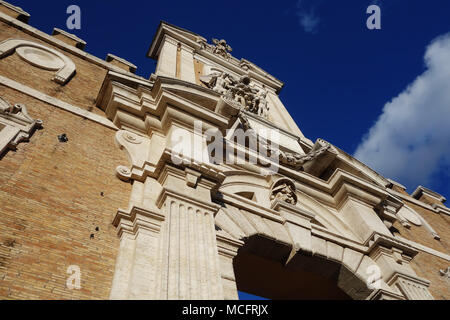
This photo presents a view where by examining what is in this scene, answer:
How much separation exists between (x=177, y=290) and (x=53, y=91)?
5.02 meters

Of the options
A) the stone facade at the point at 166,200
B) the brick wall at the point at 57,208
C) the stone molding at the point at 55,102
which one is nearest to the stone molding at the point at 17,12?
the stone facade at the point at 166,200

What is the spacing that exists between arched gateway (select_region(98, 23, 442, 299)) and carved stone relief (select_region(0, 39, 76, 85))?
Result: 3.82 feet

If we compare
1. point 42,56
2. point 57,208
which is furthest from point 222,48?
point 57,208

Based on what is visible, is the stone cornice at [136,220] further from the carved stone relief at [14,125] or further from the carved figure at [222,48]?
the carved figure at [222,48]

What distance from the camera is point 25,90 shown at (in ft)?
24.5

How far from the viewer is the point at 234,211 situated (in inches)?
284

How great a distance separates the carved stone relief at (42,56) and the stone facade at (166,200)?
0.03 metres

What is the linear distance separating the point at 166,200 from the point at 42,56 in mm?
4949

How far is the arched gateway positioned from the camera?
5.28 meters

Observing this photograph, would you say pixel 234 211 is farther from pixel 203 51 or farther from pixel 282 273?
pixel 203 51

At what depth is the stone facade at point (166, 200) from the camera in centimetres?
505

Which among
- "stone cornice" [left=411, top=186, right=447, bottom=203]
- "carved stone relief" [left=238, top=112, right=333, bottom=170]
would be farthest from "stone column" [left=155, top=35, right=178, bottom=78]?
"stone cornice" [left=411, top=186, right=447, bottom=203]
